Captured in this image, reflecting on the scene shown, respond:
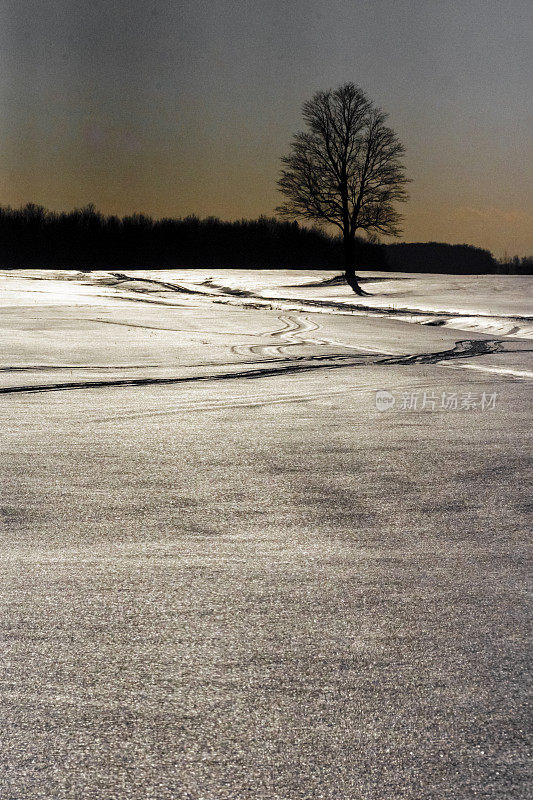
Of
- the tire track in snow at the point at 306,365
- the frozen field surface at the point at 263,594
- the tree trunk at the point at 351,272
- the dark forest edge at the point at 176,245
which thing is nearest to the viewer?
the frozen field surface at the point at 263,594

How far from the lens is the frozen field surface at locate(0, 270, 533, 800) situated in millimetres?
1290

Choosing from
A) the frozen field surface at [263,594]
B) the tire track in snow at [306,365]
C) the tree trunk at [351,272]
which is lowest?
the frozen field surface at [263,594]

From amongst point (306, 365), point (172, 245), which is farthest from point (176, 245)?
point (306, 365)

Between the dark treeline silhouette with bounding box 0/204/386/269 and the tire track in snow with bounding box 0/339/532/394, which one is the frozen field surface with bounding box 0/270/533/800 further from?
the dark treeline silhouette with bounding box 0/204/386/269

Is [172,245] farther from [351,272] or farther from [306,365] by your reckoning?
[306,365]

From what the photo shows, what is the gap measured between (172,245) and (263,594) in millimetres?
38799

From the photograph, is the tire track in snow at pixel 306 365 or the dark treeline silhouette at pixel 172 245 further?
the dark treeline silhouette at pixel 172 245

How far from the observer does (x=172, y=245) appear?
129 feet

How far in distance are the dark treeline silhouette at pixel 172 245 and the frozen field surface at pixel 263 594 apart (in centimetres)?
3433

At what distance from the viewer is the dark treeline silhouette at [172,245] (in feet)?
127

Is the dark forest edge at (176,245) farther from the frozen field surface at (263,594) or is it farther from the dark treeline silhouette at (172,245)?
the frozen field surface at (263,594)

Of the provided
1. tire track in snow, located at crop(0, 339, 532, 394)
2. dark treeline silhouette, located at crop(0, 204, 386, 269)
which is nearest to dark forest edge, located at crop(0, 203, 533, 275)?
dark treeline silhouette, located at crop(0, 204, 386, 269)

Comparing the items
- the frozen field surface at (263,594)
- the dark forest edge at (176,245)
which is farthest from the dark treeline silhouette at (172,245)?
the frozen field surface at (263,594)

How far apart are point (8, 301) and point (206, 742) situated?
41.8ft
